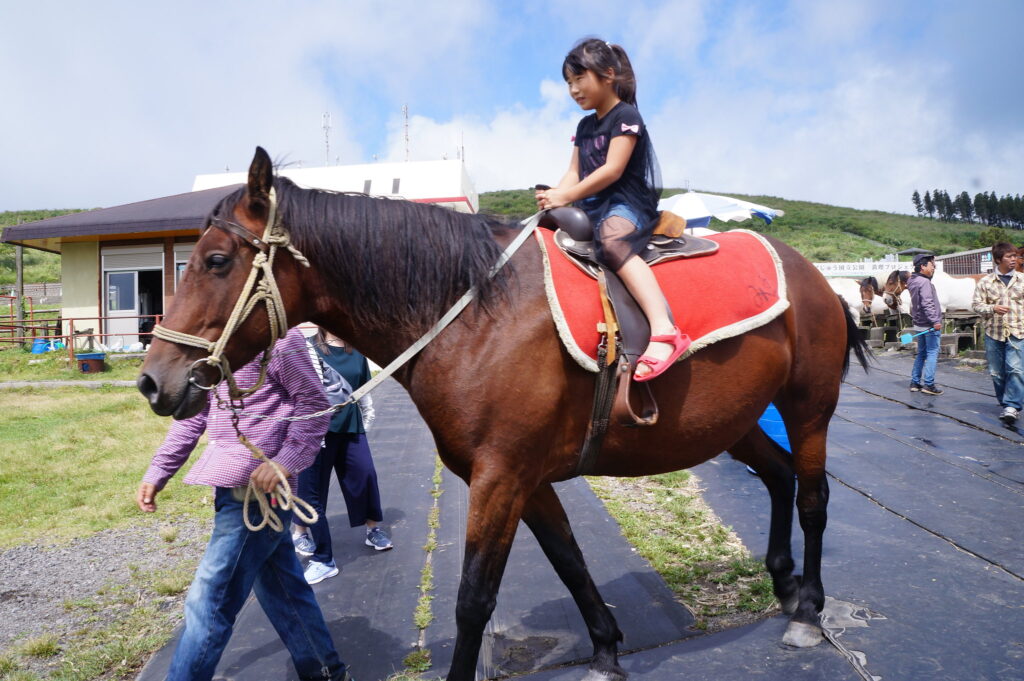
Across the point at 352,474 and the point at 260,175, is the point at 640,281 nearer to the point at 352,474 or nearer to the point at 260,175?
the point at 260,175

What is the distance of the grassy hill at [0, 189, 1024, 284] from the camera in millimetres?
48062

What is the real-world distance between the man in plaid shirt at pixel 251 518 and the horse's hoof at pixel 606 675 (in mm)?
1114

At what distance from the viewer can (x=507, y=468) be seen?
2.29 metres

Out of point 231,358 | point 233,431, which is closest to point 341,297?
point 231,358

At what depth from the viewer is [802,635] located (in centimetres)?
301

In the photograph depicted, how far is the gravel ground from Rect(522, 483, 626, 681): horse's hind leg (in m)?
2.52

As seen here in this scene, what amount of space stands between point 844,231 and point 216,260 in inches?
2866

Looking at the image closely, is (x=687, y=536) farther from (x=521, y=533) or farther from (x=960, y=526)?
(x=960, y=526)

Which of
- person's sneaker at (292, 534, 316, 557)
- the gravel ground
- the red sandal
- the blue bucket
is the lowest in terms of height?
the gravel ground

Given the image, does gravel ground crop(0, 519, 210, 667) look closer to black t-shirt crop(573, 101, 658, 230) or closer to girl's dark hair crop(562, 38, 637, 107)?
black t-shirt crop(573, 101, 658, 230)

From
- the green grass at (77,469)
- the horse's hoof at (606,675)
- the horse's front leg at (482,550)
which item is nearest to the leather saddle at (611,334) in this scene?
the horse's front leg at (482,550)

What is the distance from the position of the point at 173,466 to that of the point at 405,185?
21102 mm

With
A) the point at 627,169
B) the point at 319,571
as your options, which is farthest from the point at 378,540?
the point at 627,169

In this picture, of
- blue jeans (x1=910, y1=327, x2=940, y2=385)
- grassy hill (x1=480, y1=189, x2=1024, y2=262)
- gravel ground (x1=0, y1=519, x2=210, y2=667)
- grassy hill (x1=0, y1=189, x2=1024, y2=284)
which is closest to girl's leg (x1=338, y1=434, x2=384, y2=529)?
gravel ground (x1=0, y1=519, x2=210, y2=667)
